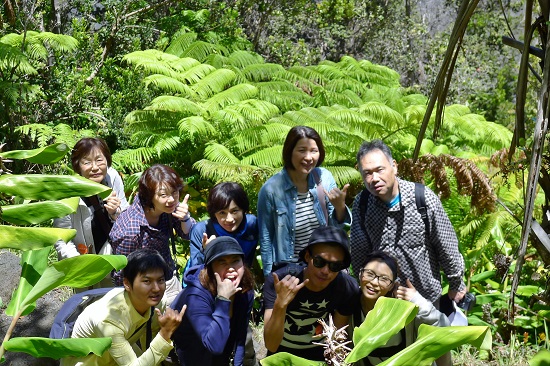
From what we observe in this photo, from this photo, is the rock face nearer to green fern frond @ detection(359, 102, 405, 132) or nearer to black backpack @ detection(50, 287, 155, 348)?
black backpack @ detection(50, 287, 155, 348)

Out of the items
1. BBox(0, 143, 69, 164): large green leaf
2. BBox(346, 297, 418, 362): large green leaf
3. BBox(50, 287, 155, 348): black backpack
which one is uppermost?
BBox(0, 143, 69, 164): large green leaf

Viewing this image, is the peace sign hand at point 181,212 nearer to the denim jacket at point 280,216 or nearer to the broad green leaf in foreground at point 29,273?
the denim jacket at point 280,216

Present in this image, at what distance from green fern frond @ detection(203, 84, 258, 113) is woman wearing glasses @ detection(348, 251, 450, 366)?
4.11 m

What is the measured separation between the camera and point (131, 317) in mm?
3438

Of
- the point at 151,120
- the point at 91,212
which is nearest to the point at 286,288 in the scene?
the point at 91,212

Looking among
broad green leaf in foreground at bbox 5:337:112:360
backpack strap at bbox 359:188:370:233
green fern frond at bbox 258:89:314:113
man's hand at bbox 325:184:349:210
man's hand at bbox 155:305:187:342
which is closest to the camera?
broad green leaf in foreground at bbox 5:337:112:360

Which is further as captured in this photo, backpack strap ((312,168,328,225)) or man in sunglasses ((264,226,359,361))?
backpack strap ((312,168,328,225))

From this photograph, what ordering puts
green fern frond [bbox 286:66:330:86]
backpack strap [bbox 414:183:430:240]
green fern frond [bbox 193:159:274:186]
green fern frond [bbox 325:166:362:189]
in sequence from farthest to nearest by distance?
1. green fern frond [bbox 286:66:330:86]
2. green fern frond [bbox 325:166:362:189]
3. green fern frond [bbox 193:159:274:186]
4. backpack strap [bbox 414:183:430:240]

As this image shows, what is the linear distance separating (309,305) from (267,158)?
124 inches

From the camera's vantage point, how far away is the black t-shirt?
→ 3529 mm

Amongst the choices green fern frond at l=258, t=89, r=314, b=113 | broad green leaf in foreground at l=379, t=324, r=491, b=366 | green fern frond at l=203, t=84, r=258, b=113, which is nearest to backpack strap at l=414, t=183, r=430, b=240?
broad green leaf in foreground at l=379, t=324, r=491, b=366

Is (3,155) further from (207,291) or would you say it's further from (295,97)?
(295,97)

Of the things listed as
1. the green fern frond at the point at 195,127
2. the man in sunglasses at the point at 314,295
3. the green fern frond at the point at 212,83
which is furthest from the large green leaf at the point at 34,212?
the green fern frond at the point at 212,83

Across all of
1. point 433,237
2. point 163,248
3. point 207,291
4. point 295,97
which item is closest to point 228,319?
point 207,291
